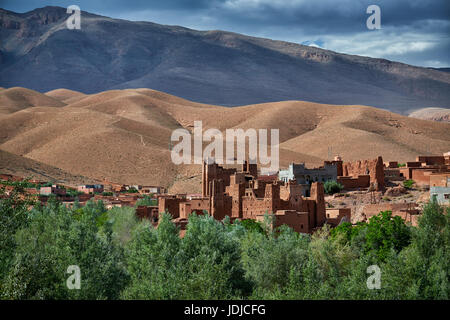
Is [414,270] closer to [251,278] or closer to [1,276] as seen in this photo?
[251,278]

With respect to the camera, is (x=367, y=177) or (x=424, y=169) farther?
(x=424, y=169)

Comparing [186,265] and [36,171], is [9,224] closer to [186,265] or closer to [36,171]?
[186,265]

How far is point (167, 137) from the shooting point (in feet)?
481

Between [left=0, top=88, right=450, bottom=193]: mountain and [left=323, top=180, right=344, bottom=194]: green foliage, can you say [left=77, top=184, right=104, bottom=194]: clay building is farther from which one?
[left=323, top=180, right=344, bottom=194]: green foliage

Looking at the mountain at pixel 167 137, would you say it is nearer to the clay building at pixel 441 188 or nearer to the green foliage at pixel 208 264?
the clay building at pixel 441 188

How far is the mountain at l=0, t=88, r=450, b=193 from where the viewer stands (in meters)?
109

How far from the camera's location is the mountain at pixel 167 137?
109 meters

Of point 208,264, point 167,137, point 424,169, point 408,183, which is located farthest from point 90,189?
point 167,137

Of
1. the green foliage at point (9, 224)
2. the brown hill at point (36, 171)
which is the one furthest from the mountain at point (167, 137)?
the green foliage at point (9, 224)
